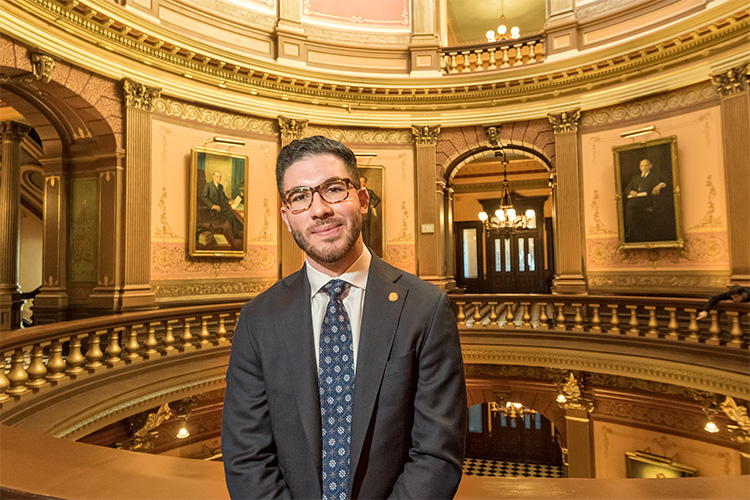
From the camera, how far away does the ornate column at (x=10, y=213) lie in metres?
8.60

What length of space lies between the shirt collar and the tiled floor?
39.6 feet

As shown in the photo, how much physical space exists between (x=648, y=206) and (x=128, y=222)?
909 cm

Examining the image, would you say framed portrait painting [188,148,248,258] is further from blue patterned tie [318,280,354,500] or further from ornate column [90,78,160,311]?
blue patterned tie [318,280,354,500]

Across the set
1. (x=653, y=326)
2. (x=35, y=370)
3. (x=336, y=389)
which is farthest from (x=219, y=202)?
(x=336, y=389)

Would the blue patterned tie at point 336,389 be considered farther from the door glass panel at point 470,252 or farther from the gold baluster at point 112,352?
the door glass panel at point 470,252

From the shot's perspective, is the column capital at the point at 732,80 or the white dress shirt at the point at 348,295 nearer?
the white dress shirt at the point at 348,295

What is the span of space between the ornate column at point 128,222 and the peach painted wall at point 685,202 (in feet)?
27.3

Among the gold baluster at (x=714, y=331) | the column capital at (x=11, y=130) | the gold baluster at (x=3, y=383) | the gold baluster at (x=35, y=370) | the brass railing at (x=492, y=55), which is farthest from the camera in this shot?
the brass railing at (x=492, y=55)

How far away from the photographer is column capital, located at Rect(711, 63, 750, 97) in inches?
282

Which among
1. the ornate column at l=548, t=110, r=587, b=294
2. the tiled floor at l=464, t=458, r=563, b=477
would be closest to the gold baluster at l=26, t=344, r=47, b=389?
the ornate column at l=548, t=110, r=587, b=294

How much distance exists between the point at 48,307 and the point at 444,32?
9773 millimetres

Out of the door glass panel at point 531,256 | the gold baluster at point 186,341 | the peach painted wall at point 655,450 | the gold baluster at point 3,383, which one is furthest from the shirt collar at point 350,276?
the door glass panel at point 531,256

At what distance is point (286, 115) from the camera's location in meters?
9.33

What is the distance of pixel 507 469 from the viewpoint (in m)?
12.4
